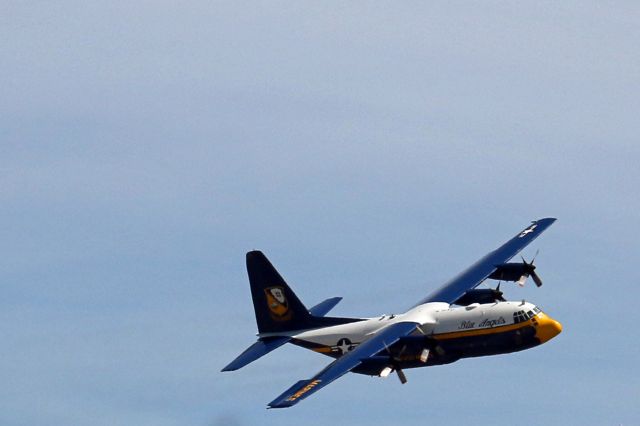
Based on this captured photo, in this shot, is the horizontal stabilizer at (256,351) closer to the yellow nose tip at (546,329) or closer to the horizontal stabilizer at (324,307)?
the horizontal stabilizer at (324,307)

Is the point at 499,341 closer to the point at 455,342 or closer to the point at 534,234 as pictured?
the point at 455,342

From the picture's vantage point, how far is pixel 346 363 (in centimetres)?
12562

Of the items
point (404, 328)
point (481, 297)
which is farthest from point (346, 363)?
point (481, 297)

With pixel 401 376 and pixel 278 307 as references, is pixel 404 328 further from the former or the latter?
pixel 278 307

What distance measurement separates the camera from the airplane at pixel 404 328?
126688mm

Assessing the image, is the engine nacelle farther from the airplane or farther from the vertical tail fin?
the vertical tail fin

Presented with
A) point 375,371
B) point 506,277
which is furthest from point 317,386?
point 506,277

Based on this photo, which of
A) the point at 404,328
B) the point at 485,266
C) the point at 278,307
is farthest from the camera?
the point at 485,266

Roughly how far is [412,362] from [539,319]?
31.9 ft

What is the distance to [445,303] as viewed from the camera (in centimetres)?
13638

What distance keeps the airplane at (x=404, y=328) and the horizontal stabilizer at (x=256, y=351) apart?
0.07 m

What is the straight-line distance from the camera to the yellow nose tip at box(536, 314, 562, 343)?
12838 cm

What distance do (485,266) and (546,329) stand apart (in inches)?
637

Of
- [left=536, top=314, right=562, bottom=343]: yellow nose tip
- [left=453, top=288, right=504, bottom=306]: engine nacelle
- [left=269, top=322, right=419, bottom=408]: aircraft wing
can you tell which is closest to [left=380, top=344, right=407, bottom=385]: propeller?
[left=269, top=322, right=419, bottom=408]: aircraft wing
